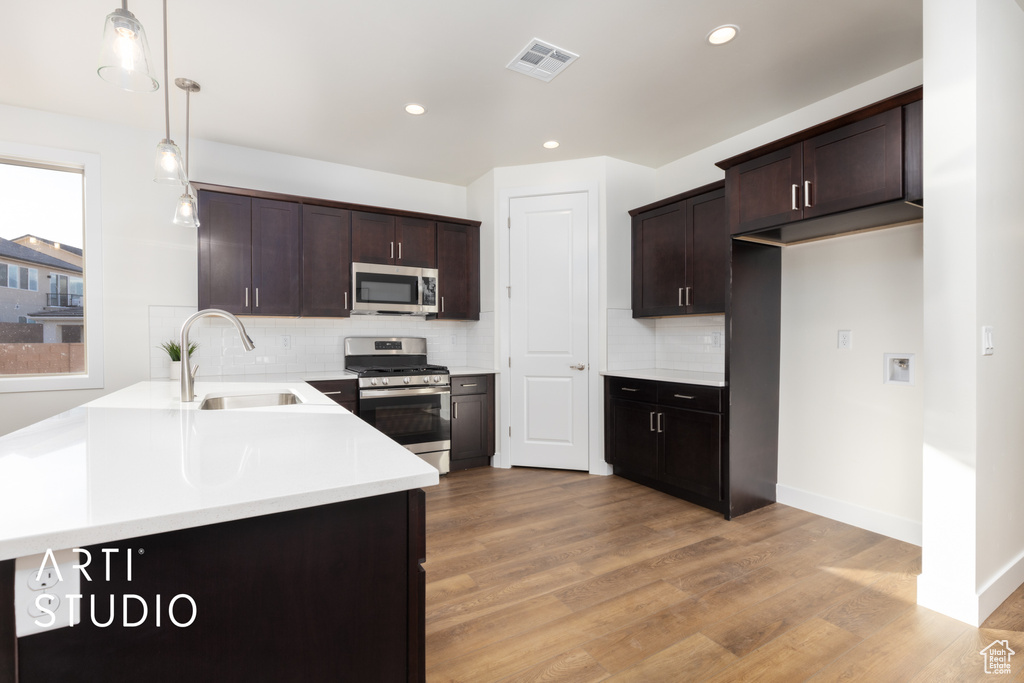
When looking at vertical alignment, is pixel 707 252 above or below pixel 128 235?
below

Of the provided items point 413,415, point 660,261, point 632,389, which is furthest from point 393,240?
point 632,389

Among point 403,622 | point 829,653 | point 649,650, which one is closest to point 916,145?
point 829,653

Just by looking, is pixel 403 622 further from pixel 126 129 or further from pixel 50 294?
pixel 126 129

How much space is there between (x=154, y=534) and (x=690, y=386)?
3.13 m

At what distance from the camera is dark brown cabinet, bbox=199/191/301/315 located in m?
3.60

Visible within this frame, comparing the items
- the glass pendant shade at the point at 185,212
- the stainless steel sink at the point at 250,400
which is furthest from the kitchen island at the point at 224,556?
the glass pendant shade at the point at 185,212

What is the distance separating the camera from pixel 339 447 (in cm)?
129

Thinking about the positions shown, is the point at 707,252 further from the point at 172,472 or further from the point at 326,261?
the point at 172,472

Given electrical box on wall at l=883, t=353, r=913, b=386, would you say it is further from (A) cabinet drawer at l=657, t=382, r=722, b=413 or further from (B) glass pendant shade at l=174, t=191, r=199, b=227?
(B) glass pendant shade at l=174, t=191, r=199, b=227

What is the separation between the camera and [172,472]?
104cm

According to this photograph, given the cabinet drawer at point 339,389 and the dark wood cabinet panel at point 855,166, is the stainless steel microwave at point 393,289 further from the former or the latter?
the dark wood cabinet panel at point 855,166

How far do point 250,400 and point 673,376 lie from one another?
9.31ft

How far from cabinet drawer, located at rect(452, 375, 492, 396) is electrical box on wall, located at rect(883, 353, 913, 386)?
2854mm

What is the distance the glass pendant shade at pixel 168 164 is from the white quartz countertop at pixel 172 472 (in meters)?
1.03
